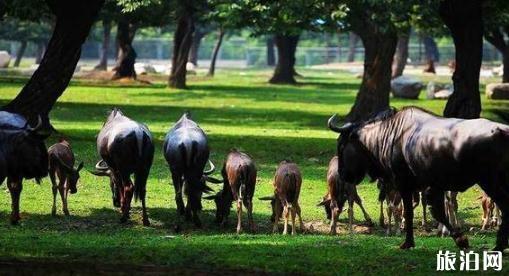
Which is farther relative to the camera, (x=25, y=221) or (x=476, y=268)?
(x=25, y=221)

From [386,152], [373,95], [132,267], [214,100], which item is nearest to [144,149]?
[386,152]

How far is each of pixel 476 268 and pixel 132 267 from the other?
340cm

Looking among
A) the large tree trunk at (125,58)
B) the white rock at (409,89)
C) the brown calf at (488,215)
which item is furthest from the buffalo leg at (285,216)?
the large tree trunk at (125,58)

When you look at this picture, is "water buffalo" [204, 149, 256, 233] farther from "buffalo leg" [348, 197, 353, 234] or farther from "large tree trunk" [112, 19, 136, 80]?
"large tree trunk" [112, 19, 136, 80]

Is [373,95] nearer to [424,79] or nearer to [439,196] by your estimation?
[439,196]

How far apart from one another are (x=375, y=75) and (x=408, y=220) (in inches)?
841

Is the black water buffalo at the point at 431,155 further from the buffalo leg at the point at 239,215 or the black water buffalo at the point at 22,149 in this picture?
the black water buffalo at the point at 22,149

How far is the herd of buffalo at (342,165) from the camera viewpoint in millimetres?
12711

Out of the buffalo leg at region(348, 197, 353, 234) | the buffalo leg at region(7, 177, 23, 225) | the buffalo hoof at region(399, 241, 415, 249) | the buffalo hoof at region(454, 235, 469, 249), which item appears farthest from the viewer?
the buffalo leg at region(348, 197, 353, 234)

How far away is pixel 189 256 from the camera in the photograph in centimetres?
1259

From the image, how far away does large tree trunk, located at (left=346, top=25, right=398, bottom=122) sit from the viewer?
34312 millimetres

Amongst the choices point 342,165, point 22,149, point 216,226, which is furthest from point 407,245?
point 22,149

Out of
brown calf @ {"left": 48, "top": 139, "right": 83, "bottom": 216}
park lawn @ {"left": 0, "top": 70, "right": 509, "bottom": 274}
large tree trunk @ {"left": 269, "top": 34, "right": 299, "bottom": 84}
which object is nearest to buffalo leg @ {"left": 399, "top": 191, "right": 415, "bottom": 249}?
park lawn @ {"left": 0, "top": 70, "right": 509, "bottom": 274}

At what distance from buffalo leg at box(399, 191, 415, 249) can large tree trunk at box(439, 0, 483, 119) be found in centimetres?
987
